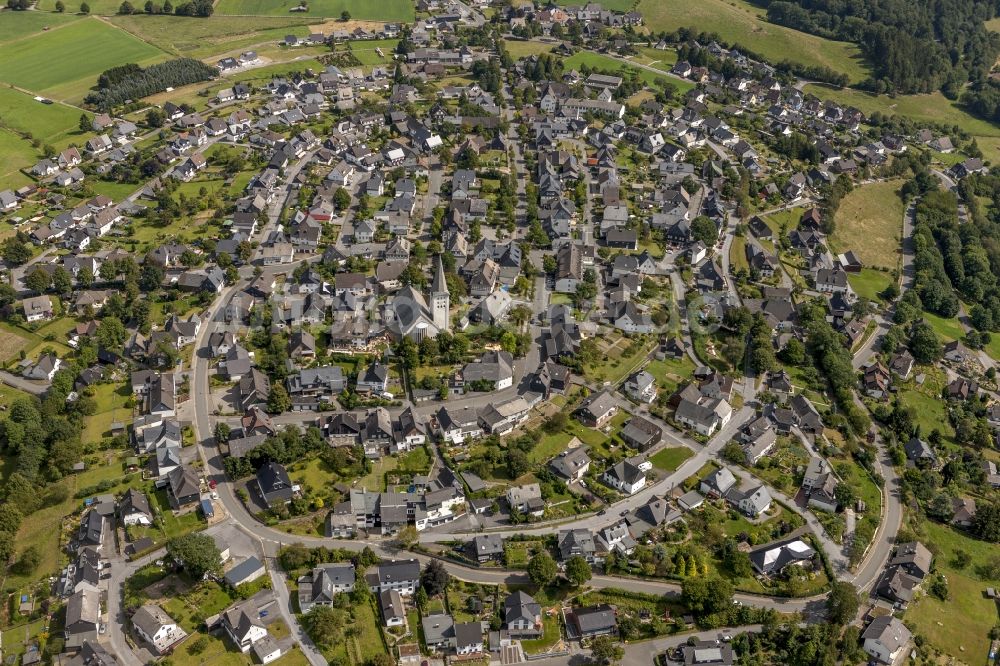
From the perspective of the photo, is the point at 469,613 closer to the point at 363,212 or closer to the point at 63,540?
the point at 63,540

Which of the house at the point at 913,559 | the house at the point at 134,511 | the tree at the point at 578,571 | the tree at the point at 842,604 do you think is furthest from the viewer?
the house at the point at 134,511

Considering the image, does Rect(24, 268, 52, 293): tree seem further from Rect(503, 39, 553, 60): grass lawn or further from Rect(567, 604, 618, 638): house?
Rect(503, 39, 553, 60): grass lawn

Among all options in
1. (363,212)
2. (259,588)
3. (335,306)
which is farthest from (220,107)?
(259,588)

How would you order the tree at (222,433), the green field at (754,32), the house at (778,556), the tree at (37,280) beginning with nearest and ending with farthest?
the house at (778,556) → the tree at (222,433) → the tree at (37,280) → the green field at (754,32)

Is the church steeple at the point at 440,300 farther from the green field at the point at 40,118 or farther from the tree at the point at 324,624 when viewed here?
the green field at the point at 40,118

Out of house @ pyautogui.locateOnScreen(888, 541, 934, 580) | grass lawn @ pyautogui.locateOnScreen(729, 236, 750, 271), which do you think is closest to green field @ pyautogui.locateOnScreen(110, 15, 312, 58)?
grass lawn @ pyautogui.locateOnScreen(729, 236, 750, 271)

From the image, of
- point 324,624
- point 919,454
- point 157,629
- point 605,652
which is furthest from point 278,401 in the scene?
point 919,454

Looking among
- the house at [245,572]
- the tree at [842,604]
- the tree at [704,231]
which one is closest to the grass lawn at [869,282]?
the tree at [704,231]
